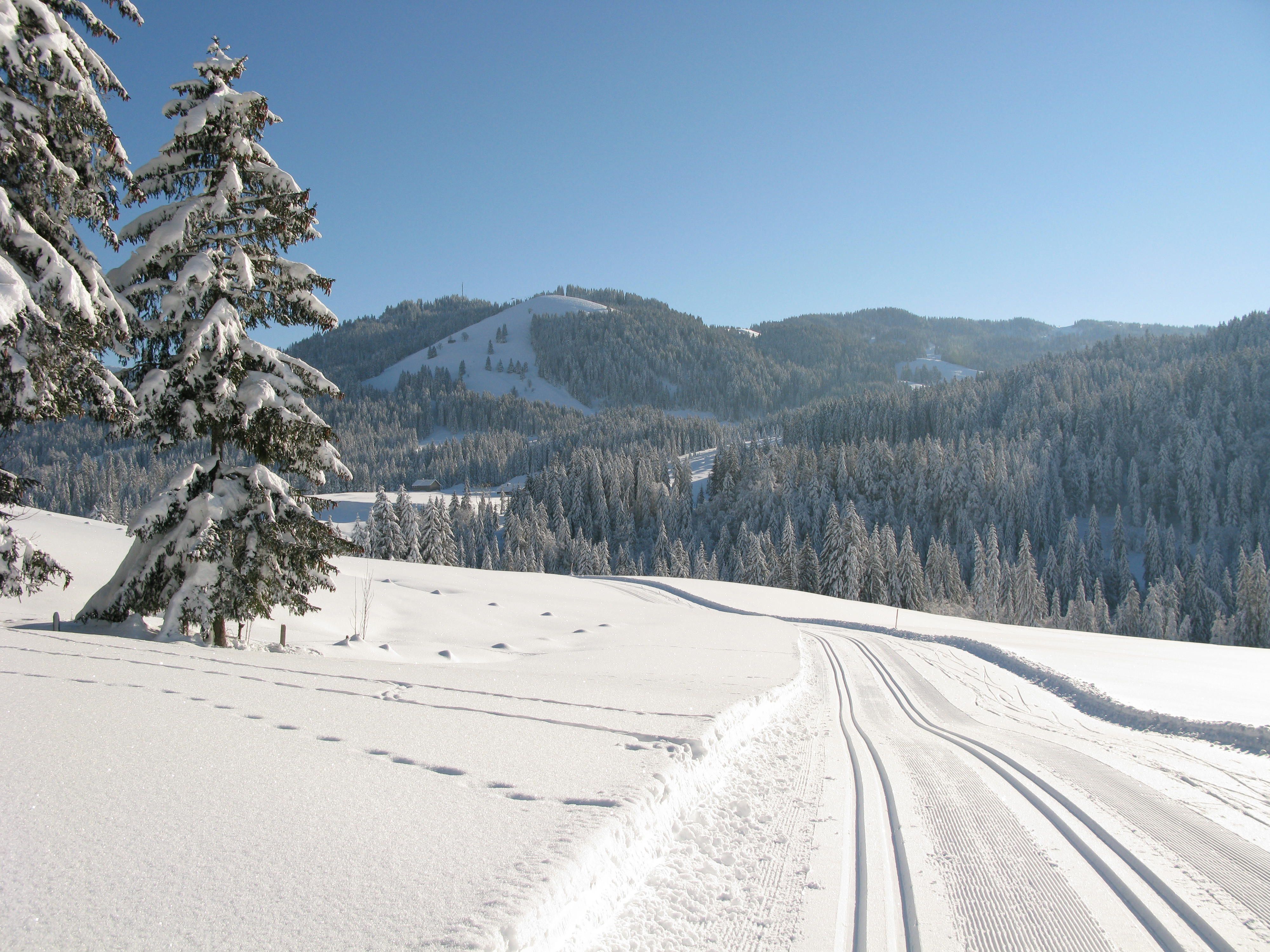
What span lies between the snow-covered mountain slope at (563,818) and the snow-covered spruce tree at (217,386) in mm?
1179

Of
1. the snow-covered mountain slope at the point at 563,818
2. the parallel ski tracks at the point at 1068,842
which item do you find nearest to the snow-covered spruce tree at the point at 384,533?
the snow-covered mountain slope at the point at 563,818

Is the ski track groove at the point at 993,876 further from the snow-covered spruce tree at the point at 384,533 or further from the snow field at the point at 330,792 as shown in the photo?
the snow-covered spruce tree at the point at 384,533

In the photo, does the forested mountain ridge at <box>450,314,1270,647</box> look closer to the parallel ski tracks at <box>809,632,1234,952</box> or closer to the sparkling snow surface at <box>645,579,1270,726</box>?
the sparkling snow surface at <box>645,579,1270,726</box>

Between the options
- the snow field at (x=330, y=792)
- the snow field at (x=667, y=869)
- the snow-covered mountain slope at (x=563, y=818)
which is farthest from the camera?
the snow field at (x=667, y=869)

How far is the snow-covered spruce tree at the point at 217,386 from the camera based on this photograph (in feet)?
32.0

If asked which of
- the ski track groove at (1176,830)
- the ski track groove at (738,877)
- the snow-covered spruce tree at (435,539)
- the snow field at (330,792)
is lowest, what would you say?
the ski track groove at (738,877)

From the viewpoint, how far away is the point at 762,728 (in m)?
8.35

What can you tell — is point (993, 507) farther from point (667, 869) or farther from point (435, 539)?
point (667, 869)

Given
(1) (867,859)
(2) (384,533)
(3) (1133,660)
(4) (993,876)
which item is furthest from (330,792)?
(2) (384,533)

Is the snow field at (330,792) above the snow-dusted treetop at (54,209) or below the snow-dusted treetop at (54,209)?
below

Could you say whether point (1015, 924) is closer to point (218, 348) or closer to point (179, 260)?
point (218, 348)

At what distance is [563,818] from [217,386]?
9256 mm

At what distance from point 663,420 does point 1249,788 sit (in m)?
165

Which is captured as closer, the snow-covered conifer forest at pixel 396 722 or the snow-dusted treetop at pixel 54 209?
the snow-covered conifer forest at pixel 396 722
